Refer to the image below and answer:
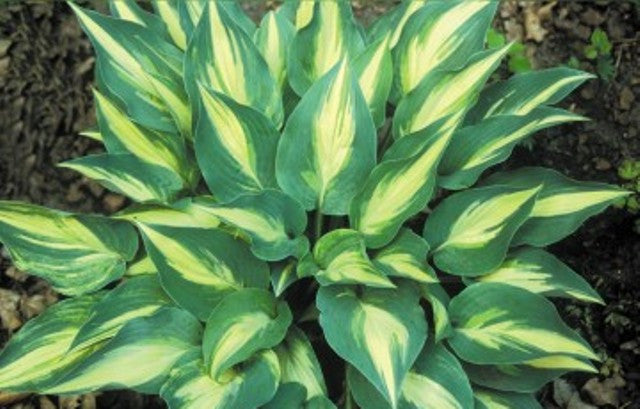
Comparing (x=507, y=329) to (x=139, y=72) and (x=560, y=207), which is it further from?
(x=139, y=72)

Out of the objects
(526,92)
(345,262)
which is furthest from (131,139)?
(526,92)

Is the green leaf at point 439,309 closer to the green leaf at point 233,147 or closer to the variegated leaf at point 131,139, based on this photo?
the green leaf at point 233,147

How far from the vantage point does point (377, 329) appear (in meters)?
1.80

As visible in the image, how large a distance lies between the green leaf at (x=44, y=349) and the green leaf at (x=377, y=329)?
619mm

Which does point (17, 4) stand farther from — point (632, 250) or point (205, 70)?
point (632, 250)

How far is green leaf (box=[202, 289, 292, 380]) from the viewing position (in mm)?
1760

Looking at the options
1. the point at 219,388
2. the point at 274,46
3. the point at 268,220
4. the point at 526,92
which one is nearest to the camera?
the point at 219,388

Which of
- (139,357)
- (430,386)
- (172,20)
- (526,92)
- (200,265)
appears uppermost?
(172,20)

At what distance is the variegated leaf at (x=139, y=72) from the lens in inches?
83.4

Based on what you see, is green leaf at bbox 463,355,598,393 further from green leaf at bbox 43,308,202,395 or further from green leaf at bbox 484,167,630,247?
green leaf at bbox 43,308,202,395

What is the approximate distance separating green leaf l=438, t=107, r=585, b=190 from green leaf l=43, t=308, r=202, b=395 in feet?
2.46

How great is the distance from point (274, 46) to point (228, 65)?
9.1 inches

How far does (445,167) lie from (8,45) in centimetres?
153

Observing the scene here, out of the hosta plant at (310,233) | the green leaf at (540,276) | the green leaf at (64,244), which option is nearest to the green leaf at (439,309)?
the hosta plant at (310,233)
